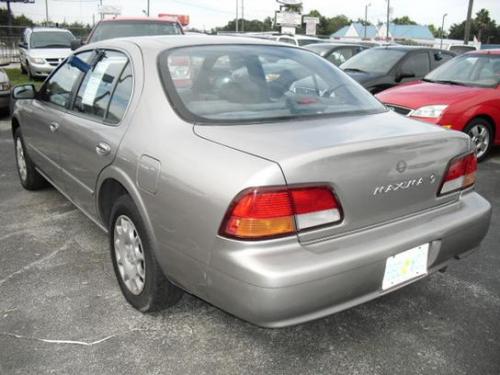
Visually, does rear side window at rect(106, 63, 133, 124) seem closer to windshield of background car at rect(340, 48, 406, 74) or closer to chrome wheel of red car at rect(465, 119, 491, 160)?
chrome wheel of red car at rect(465, 119, 491, 160)

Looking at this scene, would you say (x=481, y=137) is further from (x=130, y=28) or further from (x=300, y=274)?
(x=130, y=28)

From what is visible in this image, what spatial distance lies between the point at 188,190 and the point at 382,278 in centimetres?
95

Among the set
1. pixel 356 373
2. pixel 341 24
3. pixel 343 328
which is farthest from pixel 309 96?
pixel 341 24

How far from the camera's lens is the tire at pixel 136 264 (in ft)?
8.45

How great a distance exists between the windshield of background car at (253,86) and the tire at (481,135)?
12.5 feet

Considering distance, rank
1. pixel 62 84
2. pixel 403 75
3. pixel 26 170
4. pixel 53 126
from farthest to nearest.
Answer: pixel 403 75
pixel 26 170
pixel 62 84
pixel 53 126

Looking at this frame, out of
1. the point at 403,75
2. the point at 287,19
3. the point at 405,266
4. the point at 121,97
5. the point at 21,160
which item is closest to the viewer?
the point at 405,266

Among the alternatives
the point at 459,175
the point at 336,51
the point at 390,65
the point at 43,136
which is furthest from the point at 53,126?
the point at 336,51

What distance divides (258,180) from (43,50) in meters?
13.6

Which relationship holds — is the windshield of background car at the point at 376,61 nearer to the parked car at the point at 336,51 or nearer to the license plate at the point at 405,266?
the parked car at the point at 336,51

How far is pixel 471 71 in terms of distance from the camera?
7039 millimetres

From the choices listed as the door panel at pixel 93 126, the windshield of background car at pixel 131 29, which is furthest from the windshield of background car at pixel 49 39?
the door panel at pixel 93 126

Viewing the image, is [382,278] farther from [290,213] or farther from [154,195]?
[154,195]

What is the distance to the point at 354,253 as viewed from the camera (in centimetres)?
214
